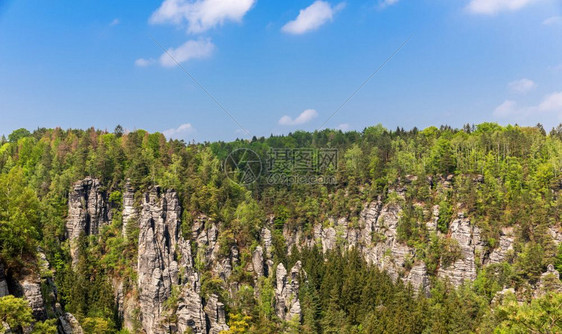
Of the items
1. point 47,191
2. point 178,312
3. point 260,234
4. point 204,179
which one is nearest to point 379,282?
point 260,234

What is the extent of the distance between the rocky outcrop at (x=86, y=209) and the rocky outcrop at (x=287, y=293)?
35.4 m

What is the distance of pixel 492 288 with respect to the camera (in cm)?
7038

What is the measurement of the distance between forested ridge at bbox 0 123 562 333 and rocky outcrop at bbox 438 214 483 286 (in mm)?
259

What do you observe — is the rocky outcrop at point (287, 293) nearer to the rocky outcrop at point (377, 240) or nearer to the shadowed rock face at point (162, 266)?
the shadowed rock face at point (162, 266)

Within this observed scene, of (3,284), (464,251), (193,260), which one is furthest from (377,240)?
(3,284)

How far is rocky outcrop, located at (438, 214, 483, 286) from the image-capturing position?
76.2m

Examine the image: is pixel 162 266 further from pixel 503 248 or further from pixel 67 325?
pixel 503 248

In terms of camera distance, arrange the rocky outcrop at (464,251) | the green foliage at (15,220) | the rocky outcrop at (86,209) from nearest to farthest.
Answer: the green foliage at (15,220) < the rocky outcrop at (464,251) < the rocky outcrop at (86,209)

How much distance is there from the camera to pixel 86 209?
79.9 metres

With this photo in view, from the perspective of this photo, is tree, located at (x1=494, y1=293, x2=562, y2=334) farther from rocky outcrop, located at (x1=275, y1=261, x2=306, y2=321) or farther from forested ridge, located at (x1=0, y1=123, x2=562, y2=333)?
rocky outcrop, located at (x1=275, y1=261, x2=306, y2=321)

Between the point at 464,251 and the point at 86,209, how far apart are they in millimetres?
69946

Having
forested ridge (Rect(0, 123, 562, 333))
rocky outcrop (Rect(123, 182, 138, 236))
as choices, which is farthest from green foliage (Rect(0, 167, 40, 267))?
rocky outcrop (Rect(123, 182, 138, 236))

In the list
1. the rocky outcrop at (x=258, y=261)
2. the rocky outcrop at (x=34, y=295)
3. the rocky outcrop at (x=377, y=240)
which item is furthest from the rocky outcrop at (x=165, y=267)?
the rocky outcrop at (x=34, y=295)

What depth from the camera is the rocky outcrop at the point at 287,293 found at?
67.8 meters
